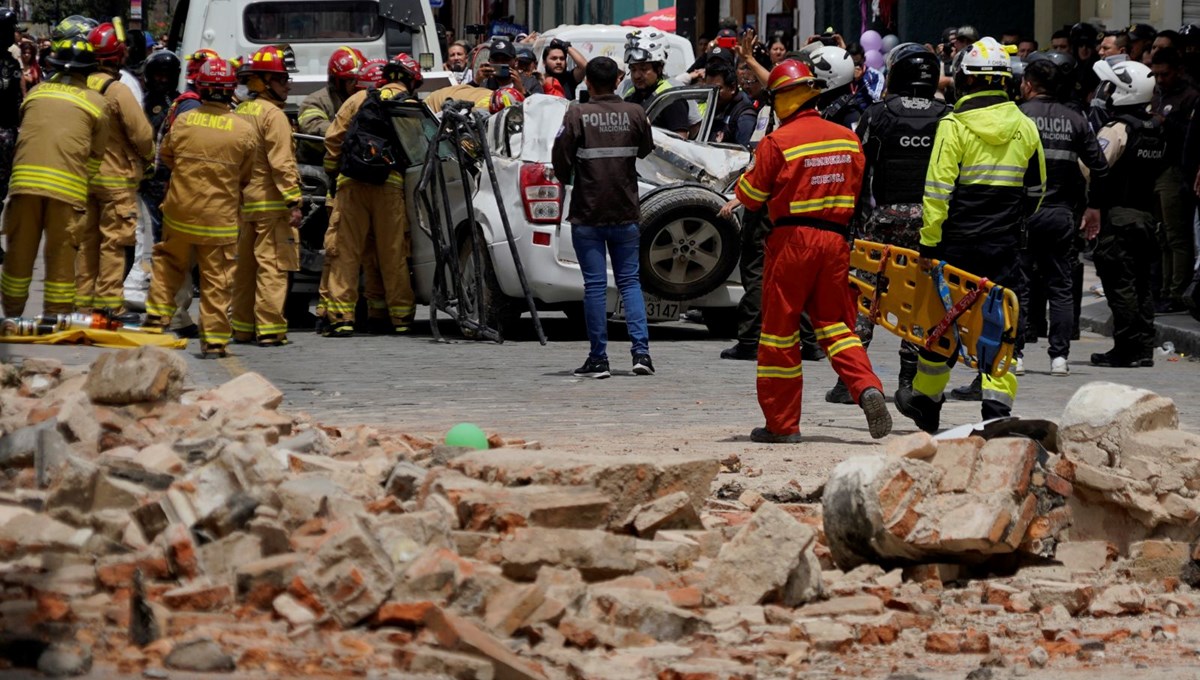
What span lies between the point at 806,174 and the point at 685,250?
4462 mm

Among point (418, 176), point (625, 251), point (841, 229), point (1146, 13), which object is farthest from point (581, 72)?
point (841, 229)

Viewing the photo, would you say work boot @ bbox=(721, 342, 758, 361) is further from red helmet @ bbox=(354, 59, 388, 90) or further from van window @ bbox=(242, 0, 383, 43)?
van window @ bbox=(242, 0, 383, 43)

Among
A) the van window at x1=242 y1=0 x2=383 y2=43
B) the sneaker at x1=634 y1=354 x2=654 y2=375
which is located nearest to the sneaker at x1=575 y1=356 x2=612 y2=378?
the sneaker at x1=634 y1=354 x2=654 y2=375

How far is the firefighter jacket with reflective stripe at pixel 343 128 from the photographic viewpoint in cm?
1402

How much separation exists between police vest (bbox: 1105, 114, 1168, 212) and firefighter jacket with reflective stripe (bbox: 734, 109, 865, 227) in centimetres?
480

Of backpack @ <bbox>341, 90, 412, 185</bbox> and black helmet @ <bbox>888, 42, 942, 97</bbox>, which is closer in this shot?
black helmet @ <bbox>888, 42, 942, 97</bbox>

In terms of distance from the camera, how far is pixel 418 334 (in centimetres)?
1458

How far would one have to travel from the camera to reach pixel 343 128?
46.1ft

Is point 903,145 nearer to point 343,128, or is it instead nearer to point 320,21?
point 343,128

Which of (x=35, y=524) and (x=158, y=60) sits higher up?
(x=158, y=60)

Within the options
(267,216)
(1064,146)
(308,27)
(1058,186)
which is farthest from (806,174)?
(308,27)

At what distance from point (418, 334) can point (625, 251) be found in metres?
3.04

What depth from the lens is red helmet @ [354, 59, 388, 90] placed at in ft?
47.6

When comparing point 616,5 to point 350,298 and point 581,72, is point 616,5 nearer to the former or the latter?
point 581,72
